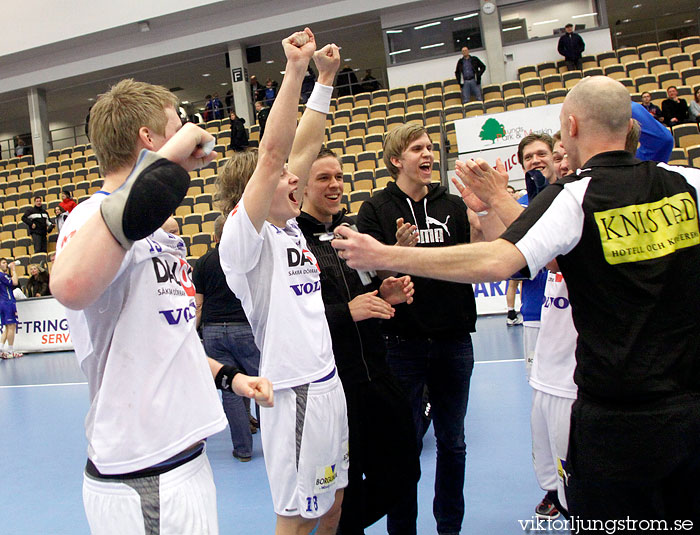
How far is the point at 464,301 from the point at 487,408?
2340mm

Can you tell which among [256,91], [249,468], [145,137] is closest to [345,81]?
[256,91]

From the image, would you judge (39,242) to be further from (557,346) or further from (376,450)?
(557,346)

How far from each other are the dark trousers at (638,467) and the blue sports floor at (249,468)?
3.10 feet

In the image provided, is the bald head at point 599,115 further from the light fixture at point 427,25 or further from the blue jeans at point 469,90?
the light fixture at point 427,25

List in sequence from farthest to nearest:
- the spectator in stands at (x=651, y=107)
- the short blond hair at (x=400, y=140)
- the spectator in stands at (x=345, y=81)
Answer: the spectator in stands at (x=345, y=81) → the spectator in stands at (x=651, y=107) → the short blond hair at (x=400, y=140)

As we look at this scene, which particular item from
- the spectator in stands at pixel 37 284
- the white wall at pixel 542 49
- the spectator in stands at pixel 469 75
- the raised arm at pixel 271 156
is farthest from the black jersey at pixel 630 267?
the white wall at pixel 542 49

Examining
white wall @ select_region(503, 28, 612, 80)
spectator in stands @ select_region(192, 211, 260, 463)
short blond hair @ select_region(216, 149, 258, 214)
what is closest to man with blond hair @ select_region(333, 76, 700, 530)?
short blond hair @ select_region(216, 149, 258, 214)

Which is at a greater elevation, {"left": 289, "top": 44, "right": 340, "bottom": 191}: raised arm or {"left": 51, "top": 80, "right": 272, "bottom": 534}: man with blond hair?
{"left": 289, "top": 44, "right": 340, "bottom": 191}: raised arm

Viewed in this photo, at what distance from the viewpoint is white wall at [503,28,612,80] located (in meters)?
16.8

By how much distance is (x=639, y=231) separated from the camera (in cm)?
180

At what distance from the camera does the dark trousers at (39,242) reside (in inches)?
574

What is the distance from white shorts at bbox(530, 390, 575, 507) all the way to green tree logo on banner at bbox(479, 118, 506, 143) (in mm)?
10237

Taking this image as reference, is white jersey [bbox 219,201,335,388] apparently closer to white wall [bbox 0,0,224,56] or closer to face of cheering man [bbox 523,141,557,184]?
face of cheering man [bbox 523,141,557,184]

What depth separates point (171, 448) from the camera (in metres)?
1.51
